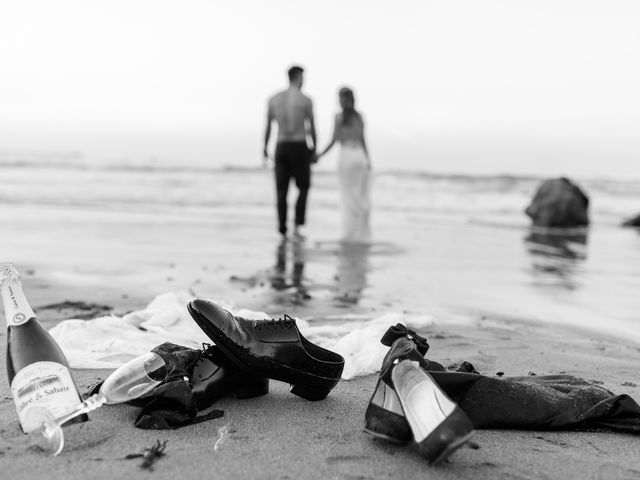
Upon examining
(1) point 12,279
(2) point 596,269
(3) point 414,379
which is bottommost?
(2) point 596,269

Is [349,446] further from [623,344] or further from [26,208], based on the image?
[26,208]

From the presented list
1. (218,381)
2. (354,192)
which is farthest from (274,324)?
(354,192)

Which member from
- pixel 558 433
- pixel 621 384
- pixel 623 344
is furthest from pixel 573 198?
pixel 558 433

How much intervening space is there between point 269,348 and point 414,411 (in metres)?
0.68

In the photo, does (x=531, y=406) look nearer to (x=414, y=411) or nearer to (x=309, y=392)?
(x=414, y=411)

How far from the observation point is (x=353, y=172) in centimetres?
1126

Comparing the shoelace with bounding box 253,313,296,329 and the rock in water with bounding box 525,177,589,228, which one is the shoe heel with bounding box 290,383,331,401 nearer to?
the shoelace with bounding box 253,313,296,329

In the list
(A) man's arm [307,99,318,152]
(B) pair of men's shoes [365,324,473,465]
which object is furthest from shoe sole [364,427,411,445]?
(A) man's arm [307,99,318,152]

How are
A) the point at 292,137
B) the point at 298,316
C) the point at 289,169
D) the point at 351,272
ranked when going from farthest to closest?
the point at 289,169
the point at 292,137
the point at 351,272
the point at 298,316

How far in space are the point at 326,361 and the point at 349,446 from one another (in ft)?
1.73

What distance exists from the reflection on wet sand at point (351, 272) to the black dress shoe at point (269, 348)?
10.4ft

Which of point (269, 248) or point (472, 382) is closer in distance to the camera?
point (472, 382)

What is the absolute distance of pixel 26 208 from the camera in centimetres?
1378

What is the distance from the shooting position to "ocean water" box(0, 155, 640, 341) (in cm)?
644
